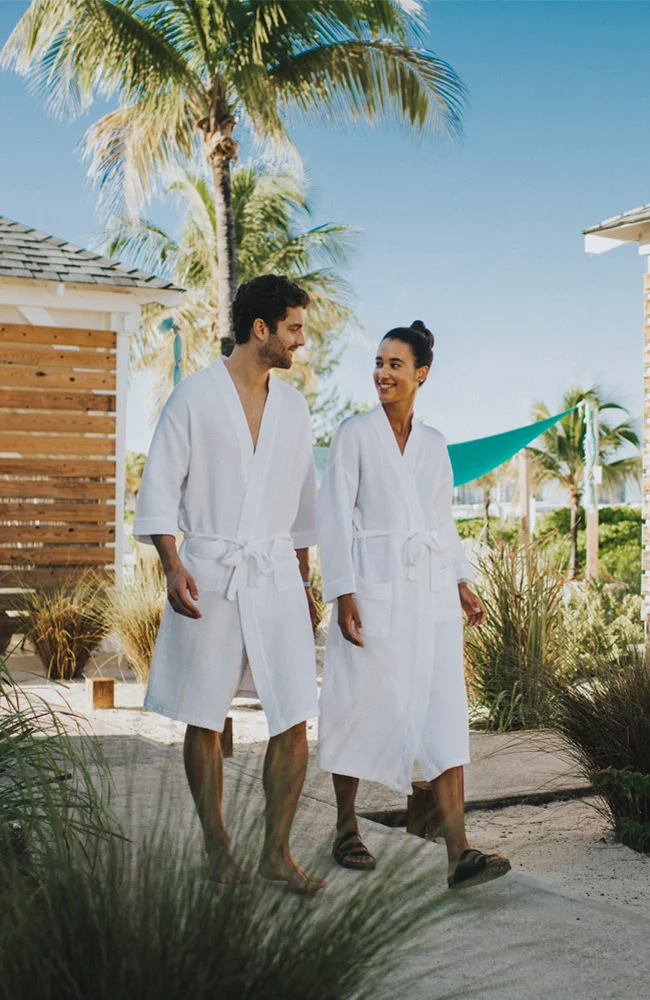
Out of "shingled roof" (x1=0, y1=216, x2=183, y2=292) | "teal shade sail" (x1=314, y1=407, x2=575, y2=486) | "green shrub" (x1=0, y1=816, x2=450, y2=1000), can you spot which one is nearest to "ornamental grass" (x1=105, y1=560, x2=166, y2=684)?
"shingled roof" (x1=0, y1=216, x2=183, y2=292)

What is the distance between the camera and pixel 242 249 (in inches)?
1094

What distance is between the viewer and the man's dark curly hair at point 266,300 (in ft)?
12.0

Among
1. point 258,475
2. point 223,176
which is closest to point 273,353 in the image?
point 258,475

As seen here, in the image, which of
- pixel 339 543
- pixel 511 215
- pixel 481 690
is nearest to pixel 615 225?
pixel 481 690

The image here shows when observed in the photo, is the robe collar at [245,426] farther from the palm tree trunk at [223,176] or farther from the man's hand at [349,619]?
the palm tree trunk at [223,176]

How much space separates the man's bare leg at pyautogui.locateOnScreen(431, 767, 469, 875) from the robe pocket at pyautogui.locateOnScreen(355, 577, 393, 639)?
0.50m

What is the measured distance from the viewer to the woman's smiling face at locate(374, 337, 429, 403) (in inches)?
156

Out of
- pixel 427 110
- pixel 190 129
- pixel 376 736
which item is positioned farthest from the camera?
pixel 190 129

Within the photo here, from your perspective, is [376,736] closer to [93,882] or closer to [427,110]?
[93,882]

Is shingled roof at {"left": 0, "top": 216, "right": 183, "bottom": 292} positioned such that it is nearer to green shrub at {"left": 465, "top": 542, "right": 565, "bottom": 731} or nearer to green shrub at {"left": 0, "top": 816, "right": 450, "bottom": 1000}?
green shrub at {"left": 465, "top": 542, "right": 565, "bottom": 731}

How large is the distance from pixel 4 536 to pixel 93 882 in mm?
8603

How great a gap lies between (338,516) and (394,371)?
1.81 feet

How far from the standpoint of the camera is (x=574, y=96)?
61969 mm

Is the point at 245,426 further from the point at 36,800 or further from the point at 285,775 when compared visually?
the point at 36,800
